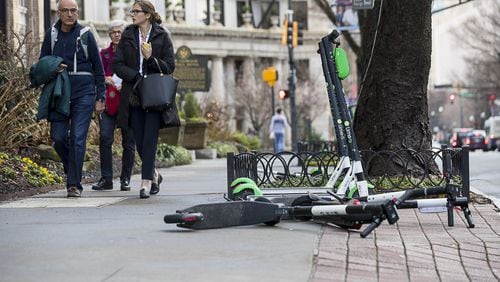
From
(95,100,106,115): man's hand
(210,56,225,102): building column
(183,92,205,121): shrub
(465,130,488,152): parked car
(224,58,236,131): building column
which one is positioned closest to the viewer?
(95,100,106,115): man's hand

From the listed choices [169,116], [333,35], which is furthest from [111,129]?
[333,35]

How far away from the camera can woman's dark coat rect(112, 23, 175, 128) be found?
468 inches

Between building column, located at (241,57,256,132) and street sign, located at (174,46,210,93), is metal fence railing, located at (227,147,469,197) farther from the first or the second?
building column, located at (241,57,256,132)

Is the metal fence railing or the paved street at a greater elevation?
the metal fence railing

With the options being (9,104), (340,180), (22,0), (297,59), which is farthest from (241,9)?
(340,180)

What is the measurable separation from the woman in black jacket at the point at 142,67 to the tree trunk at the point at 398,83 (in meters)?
2.58

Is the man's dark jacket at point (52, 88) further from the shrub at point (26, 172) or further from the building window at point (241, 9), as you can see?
the building window at point (241, 9)

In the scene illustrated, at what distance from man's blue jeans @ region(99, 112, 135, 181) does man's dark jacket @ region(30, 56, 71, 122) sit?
1.55 meters

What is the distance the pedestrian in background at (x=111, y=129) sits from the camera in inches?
522

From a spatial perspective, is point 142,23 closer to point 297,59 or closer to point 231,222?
point 231,222

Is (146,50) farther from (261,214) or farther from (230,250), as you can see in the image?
(230,250)

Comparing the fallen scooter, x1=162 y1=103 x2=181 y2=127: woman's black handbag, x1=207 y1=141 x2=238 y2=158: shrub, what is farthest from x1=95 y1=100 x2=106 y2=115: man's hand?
x1=207 y1=141 x2=238 y2=158: shrub

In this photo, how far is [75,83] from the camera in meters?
11.9

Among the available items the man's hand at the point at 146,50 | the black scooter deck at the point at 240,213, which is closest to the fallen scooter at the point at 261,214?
the black scooter deck at the point at 240,213
